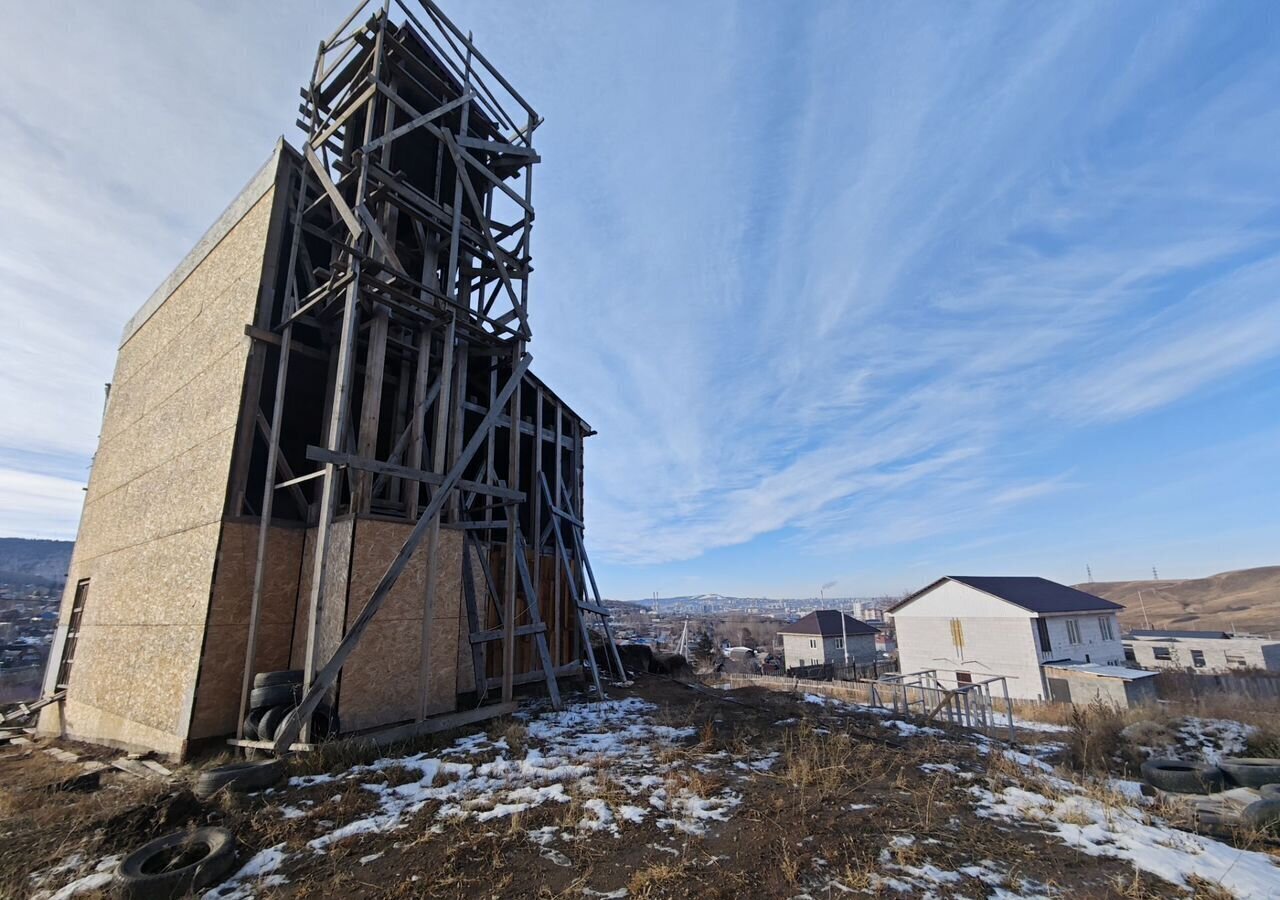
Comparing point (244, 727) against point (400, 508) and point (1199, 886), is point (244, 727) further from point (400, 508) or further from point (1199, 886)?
point (1199, 886)

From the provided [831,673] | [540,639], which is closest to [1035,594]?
[831,673]

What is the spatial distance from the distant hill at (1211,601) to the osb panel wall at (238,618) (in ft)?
307

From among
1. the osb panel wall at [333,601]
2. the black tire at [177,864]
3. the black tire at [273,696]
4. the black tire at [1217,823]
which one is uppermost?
the osb panel wall at [333,601]

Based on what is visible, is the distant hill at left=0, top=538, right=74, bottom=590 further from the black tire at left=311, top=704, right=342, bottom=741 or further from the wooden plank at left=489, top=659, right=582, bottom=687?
the black tire at left=311, top=704, right=342, bottom=741

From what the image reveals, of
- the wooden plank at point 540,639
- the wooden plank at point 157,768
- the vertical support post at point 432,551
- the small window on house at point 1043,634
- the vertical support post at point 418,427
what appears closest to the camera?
the wooden plank at point 157,768

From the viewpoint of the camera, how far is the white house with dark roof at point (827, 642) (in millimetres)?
45656

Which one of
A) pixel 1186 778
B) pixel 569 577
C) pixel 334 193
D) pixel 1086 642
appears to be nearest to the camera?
pixel 1186 778

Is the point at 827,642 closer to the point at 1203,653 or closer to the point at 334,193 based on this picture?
the point at 1203,653

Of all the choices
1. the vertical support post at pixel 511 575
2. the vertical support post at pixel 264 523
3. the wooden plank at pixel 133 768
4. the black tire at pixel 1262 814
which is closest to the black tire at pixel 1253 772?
the black tire at pixel 1262 814

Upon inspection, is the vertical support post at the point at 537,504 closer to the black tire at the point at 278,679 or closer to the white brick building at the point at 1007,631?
the black tire at the point at 278,679

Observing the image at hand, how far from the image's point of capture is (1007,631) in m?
31.5

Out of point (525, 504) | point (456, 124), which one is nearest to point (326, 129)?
point (456, 124)

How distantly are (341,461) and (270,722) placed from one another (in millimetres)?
3301

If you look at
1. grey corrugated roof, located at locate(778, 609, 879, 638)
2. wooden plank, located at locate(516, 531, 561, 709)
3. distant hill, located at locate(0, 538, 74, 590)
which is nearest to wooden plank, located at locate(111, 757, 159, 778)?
wooden plank, located at locate(516, 531, 561, 709)
